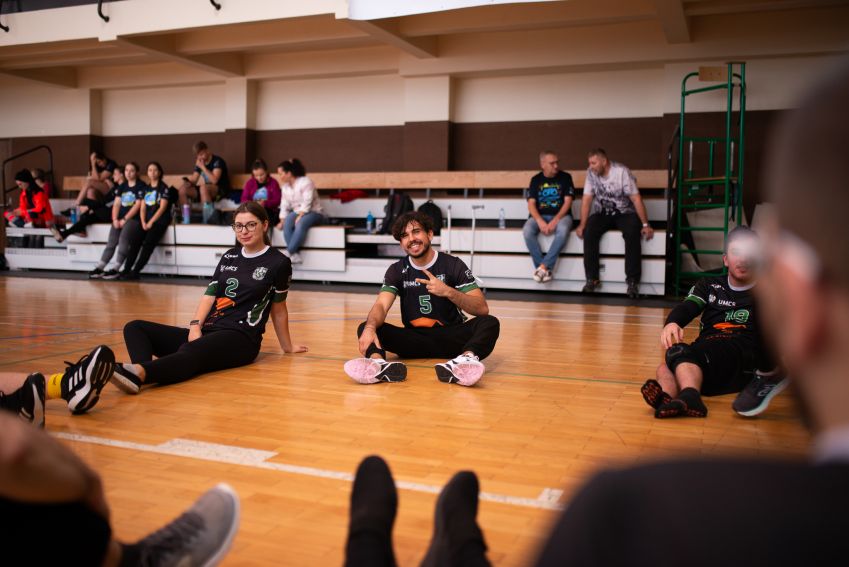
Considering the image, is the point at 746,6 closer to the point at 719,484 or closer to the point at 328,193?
the point at 328,193

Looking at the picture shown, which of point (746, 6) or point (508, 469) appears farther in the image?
point (746, 6)

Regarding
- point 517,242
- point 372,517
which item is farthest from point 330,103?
point 372,517

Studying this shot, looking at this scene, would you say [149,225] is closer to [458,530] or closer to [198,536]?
[198,536]

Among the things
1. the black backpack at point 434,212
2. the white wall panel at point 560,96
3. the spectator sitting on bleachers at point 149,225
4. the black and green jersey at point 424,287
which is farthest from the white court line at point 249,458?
the white wall panel at point 560,96

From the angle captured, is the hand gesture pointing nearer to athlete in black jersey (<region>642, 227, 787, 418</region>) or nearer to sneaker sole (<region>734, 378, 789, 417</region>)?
athlete in black jersey (<region>642, 227, 787, 418</region>)

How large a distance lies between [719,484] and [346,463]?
2.05 meters

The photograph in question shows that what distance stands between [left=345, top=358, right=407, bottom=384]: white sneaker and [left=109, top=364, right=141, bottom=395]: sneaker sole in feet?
3.18

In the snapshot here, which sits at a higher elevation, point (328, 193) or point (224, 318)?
point (328, 193)

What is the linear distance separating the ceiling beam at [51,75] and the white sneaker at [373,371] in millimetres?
11798

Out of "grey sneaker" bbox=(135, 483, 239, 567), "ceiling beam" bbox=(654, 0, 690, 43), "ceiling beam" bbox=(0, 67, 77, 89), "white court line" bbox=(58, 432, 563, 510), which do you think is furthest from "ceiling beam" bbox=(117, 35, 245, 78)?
"grey sneaker" bbox=(135, 483, 239, 567)

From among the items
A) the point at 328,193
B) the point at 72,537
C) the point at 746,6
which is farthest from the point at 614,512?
the point at 328,193

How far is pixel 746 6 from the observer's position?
855 centimetres

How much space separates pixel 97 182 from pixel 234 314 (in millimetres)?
9050

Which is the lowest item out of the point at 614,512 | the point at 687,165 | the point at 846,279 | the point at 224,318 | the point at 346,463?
the point at 346,463
